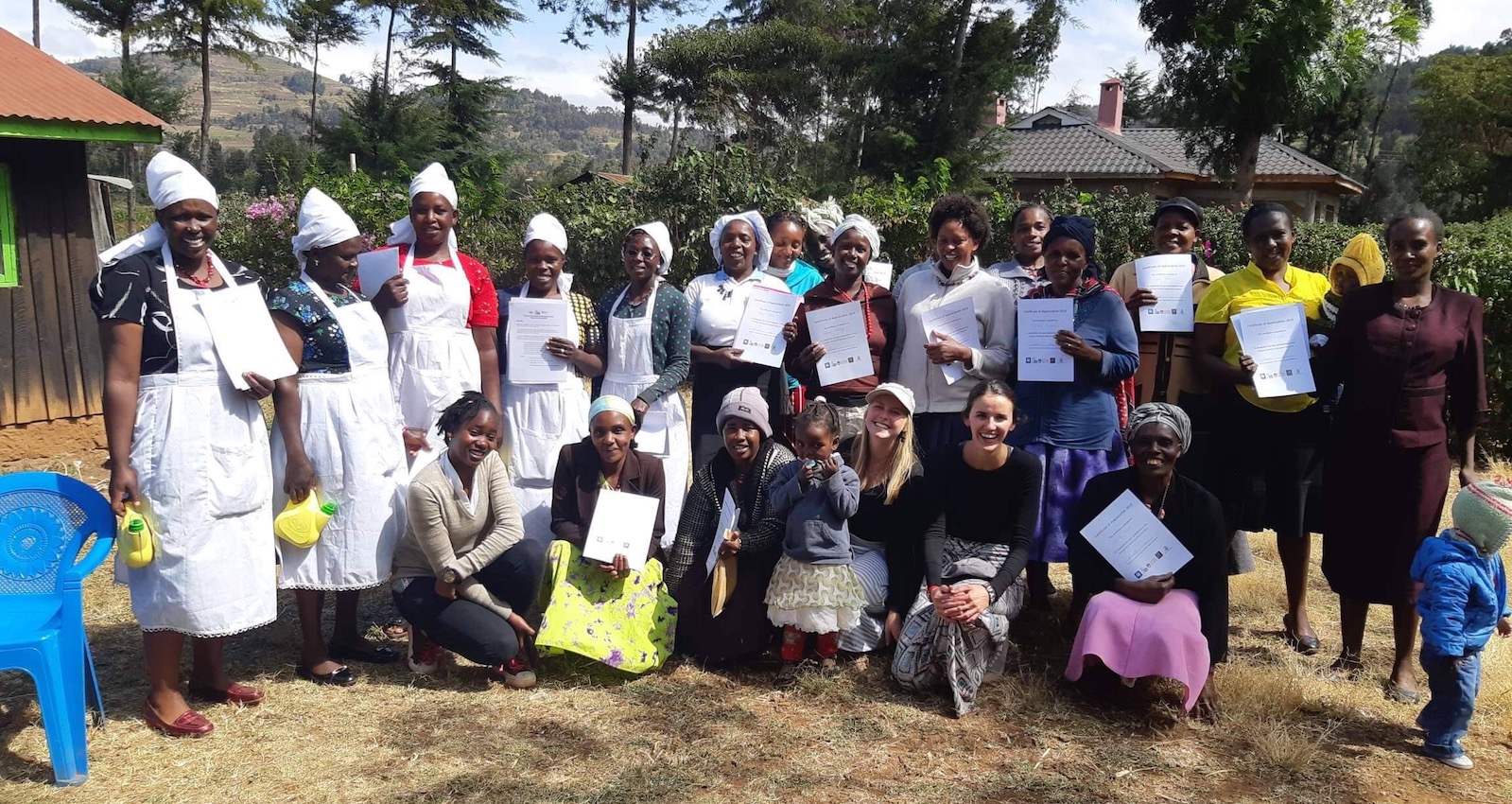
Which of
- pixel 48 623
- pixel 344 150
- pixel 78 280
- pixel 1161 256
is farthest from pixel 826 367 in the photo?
pixel 344 150

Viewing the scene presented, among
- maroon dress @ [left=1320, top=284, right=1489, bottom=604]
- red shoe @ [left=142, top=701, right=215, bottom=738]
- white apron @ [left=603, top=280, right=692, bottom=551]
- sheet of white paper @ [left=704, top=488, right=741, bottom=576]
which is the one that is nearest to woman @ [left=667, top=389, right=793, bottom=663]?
sheet of white paper @ [left=704, top=488, right=741, bottom=576]

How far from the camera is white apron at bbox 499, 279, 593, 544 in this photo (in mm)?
4828

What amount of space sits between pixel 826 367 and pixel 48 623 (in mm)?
3100

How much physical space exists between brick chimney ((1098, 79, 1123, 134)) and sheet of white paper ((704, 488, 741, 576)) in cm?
3423

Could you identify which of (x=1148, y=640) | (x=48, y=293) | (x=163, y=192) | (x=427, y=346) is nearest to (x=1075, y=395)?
(x=1148, y=640)

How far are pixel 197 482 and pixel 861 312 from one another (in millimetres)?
2764

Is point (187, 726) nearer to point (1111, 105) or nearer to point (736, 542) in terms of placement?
point (736, 542)

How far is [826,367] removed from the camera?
15.3 feet

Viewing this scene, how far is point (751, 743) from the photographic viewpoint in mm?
3758

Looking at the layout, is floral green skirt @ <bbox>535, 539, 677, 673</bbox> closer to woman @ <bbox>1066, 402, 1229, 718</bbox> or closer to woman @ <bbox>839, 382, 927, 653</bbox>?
woman @ <bbox>839, 382, 927, 653</bbox>

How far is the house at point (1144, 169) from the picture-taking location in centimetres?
2794

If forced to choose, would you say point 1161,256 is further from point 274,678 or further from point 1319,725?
point 274,678

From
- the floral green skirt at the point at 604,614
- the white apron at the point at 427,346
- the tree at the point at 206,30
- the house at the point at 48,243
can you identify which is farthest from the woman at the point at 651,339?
the tree at the point at 206,30

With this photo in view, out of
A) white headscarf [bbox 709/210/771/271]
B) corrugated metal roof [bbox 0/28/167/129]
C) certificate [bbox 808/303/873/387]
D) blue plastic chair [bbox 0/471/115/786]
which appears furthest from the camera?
corrugated metal roof [bbox 0/28/167/129]
